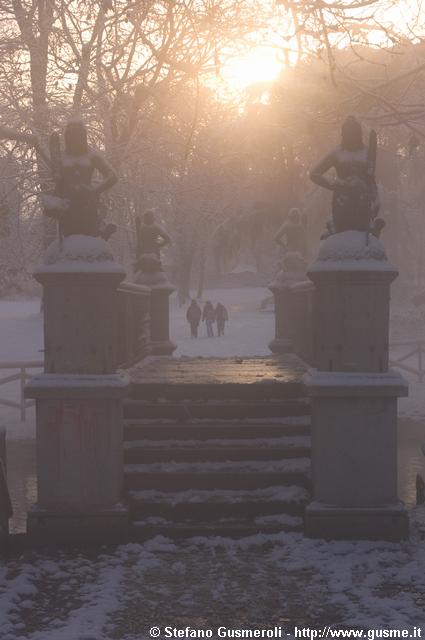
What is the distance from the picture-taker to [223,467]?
766 cm

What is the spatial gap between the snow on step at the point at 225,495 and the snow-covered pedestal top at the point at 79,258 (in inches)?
82.1

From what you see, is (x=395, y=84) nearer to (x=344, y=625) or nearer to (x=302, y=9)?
(x=302, y=9)

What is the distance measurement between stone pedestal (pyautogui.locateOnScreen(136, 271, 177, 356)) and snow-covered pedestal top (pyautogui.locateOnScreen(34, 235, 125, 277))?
6.53 metres

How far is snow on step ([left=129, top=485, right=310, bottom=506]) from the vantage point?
24.0 ft

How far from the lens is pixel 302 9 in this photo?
32.9 ft

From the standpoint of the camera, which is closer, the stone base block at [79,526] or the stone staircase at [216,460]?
the stone base block at [79,526]

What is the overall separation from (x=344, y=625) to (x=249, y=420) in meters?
3.16

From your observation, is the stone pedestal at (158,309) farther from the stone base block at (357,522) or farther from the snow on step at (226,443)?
the stone base block at (357,522)

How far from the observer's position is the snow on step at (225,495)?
7320mm

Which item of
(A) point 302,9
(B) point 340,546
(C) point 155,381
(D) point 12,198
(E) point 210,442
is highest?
(A) point 302,9

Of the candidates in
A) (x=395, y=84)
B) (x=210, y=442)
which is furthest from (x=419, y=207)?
(x=210, y=442)

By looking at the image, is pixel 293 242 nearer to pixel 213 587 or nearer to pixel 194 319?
pixel 213 587

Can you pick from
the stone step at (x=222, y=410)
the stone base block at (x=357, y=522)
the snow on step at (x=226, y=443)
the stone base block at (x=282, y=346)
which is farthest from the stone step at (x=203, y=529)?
the stone base block at (x=282, y=346)

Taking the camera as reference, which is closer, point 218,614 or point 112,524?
point 218,614
